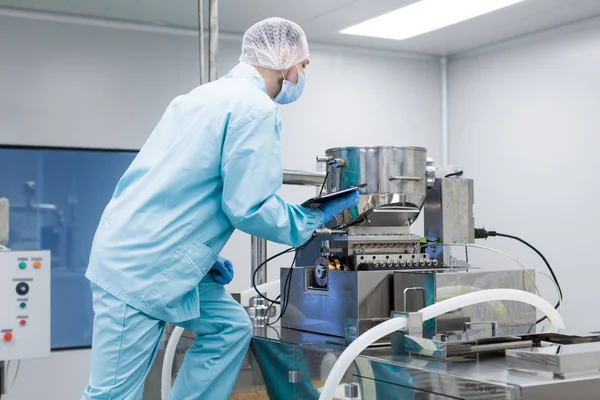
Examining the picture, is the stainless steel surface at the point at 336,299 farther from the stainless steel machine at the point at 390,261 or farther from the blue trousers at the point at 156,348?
the blue trousers at the point at 156,348

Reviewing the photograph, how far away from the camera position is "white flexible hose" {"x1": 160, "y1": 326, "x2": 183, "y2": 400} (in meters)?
2.36

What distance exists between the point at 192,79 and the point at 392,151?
2475 mm

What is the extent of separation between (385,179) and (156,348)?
2.63 feet

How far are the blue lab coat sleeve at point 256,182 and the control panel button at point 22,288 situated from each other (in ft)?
5.31

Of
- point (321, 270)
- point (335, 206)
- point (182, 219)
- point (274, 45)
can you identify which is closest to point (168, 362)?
point (321, 270)

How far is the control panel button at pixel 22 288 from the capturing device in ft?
10.2

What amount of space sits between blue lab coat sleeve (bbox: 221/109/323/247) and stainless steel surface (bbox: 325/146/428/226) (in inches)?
14.0

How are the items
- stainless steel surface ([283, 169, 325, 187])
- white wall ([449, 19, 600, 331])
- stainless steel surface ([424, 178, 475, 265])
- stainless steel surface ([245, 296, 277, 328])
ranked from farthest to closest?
white wall ([449, 19, 600, 331])
stainless steel surface ([283, 169, 325, 187])
stainless steel surface ([245, 296, 277, 328])
stainless steel surface ([424, 178, 475, 265])

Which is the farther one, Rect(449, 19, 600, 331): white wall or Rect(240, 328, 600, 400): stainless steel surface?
Rect(449, 19, 600, 331): white wall

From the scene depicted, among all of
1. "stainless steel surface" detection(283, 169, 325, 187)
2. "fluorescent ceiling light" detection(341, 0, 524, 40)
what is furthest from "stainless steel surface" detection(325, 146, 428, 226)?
"fluorescent ceiling light" detection(341, 0, 524, 40)

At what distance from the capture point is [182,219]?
186cm

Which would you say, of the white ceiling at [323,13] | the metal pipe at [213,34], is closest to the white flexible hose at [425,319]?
the metal pipe at [213,34]

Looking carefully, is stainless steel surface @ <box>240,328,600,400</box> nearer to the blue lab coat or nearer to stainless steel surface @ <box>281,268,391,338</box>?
stainless steel surface @ <box>281,268,391,338</box>

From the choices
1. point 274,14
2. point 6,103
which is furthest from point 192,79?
point 6,103
